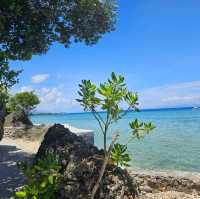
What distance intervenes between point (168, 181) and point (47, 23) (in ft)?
32.4

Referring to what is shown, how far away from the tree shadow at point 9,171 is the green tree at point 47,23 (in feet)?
5.81

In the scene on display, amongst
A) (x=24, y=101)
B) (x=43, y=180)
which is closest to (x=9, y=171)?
(x=43, y=180)

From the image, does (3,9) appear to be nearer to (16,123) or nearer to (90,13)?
(90,13)

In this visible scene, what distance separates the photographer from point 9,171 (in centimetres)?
1434

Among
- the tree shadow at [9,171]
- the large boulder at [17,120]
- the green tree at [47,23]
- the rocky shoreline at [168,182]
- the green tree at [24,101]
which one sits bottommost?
the tree shadow at [9,171]

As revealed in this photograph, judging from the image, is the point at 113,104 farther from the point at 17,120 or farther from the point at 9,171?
the point at 17,120

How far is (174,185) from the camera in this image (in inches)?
315

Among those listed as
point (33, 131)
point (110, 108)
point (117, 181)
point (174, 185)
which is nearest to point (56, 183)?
point (117, 181)

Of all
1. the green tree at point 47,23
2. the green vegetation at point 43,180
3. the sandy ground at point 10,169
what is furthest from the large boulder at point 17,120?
the green vegetation at point 43,180

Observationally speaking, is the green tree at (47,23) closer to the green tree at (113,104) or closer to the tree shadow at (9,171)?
the tree shadow at (9,171)

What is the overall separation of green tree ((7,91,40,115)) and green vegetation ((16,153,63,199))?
31991mm

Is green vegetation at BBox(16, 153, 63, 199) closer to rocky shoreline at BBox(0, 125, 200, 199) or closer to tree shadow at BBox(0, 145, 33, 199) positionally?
rocky shoreline at BBox(0, 125, 200, 199)

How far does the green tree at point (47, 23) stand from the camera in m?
14.8

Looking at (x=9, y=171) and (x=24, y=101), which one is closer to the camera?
(x=9, y=171)
